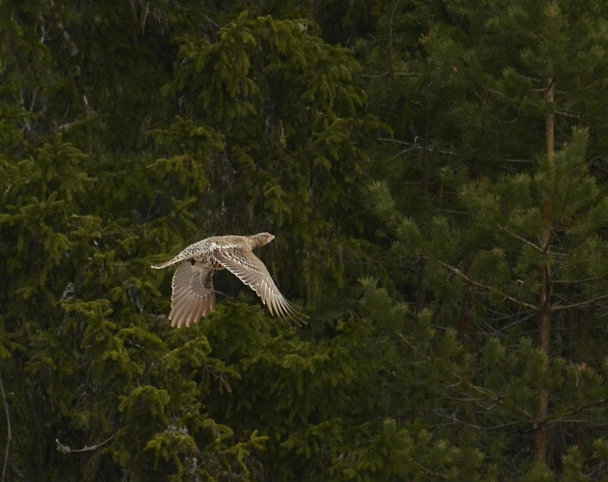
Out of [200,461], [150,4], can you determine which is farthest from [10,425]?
[150,4]

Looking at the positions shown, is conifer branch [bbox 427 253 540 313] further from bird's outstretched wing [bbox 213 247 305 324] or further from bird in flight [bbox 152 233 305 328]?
bird's outstretched wing [bbox 213 247 305 324]

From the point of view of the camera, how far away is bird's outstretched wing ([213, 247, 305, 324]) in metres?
9.47

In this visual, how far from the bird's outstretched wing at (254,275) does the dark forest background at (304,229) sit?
1.13 meters

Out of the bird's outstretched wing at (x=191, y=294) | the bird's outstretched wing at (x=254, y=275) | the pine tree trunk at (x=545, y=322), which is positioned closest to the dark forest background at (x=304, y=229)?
the pine tree trunk at (x=545, y=322)

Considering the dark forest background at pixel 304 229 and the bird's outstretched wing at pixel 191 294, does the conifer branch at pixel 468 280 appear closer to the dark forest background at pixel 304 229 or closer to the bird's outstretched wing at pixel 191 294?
the dark forest background at pixel 304 229

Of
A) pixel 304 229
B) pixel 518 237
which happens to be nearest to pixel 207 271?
pixel 304 229

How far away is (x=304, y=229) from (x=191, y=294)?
2351 mm

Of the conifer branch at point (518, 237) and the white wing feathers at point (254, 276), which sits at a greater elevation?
the white wing feathers at point (254, 276)

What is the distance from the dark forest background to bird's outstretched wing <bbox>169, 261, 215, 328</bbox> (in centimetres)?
58

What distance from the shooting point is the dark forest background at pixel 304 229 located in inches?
440

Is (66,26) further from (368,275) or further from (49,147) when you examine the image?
(368,275)

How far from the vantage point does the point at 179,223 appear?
11.7 metres

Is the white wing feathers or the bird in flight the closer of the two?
the white wing feathers

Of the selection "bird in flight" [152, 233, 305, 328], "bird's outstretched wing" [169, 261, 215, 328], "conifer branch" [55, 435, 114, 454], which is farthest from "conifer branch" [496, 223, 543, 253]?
"conifer branch" [55, 435, 114, 454]
